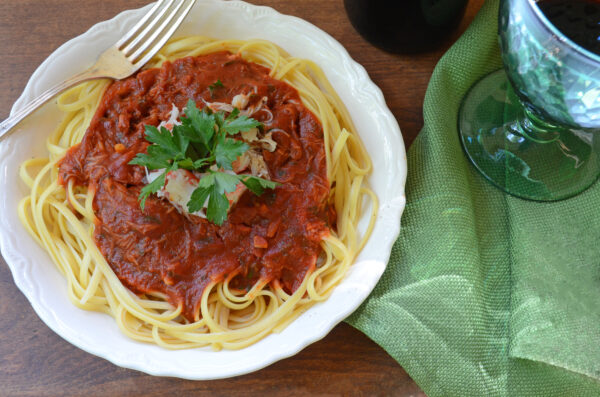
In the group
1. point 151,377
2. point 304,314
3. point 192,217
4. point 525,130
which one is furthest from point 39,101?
point 525,130

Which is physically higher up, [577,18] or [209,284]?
[577,18]

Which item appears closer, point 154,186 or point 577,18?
point 577,18

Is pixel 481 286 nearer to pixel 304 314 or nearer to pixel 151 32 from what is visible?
pixel 304 314

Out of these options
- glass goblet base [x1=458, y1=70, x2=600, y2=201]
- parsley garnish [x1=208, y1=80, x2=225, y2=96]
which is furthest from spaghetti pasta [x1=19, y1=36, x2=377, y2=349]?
glass goblet base [x1=458, y1=70, x2=600, y2=201]

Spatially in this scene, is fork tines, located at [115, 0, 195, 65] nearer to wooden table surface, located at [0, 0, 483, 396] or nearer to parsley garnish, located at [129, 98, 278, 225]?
parsley garnish, located at [129, 98, 278, 225]

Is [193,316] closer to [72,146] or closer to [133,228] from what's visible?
[133,228]
